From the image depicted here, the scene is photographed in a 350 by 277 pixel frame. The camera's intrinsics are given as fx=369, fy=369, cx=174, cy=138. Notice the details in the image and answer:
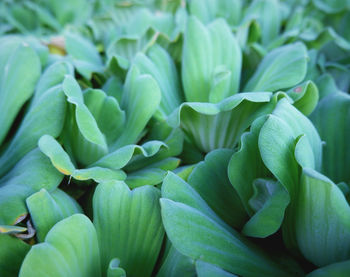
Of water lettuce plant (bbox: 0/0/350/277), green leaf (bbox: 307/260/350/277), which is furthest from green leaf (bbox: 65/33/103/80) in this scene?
green leaf (bbox: 307/260/350/277)

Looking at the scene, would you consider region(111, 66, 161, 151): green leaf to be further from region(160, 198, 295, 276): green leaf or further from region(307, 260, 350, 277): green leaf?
region(307, 260, 350, 277): green leaf

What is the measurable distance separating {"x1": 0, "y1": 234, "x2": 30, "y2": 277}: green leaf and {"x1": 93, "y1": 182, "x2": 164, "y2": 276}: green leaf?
0.09 metres

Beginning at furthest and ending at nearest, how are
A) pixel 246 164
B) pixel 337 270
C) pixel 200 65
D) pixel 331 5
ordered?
pixel 331 5
pixel 200 65
pixel 246 164
pixel 337 270

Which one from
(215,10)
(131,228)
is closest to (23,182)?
(131,228)

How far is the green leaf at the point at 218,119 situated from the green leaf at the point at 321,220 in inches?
6.2

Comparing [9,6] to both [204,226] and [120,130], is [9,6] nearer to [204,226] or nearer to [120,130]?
[120,130]

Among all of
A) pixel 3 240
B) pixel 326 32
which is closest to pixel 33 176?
pixel 3 240

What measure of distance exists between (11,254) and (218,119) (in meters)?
0.35

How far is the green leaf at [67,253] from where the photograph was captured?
1.26ft

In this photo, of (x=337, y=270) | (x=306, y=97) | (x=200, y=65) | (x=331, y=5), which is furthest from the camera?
(x=331, y=5)

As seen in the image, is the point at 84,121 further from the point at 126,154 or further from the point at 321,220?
the point at 321,220

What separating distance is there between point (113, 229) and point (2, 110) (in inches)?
13.0

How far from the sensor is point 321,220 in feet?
1.36

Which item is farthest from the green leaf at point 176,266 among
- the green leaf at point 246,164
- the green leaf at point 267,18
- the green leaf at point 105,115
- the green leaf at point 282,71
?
the green leaf at point 267,18
